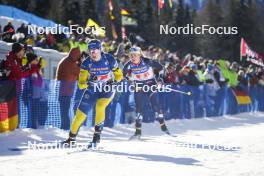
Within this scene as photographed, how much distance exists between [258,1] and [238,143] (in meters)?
91.9

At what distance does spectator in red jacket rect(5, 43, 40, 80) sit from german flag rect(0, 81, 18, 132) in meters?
0.21

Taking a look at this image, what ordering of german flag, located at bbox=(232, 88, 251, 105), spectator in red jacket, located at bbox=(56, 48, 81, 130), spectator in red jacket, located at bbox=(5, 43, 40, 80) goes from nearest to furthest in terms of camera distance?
1. spectator in red jacket, located at bbox=(5, 43, 40, 80)
2. spectator in red jacket, located at bbox=(56, 48, 81, 130)
3. german flag, located at bbox=(232, 88, 251, 105)

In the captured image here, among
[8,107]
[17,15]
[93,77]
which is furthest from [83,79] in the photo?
[17,15]

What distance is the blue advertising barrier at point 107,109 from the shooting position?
35.4ft

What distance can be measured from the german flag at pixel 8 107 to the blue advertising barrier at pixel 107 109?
0.21 meters

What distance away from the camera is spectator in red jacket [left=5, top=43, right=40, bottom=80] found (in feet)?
34.1

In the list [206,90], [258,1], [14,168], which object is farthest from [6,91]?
[258,1]

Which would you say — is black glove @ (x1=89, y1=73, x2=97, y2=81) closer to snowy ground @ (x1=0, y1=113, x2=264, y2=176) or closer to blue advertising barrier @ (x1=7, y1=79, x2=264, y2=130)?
snowy ground @ (x1=0, y1=113, x2=264, y2=176)

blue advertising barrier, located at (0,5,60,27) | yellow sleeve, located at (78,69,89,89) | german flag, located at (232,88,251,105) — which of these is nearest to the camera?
yellow sleeve, located at (78,69,89,89)

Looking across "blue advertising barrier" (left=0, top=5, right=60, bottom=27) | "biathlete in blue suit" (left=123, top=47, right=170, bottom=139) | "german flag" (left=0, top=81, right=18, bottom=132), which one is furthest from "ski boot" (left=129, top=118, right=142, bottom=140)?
"blue advertising barrier" (left=0, top=5, right=60, bottom=27)

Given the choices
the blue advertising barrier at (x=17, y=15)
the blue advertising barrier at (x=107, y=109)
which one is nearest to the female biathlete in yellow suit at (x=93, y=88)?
the blue advertising barrier at (x=107, y=109)

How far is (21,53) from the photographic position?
416 inches

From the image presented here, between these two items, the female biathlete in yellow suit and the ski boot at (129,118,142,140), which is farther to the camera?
the ski boot at (129,118,142,140)

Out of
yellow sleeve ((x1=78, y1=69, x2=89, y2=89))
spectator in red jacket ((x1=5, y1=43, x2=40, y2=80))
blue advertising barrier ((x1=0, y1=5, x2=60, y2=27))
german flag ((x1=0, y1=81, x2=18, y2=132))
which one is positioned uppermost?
blue advertising barrier ((x1=0, y1=5, x2=60, y2=27))
